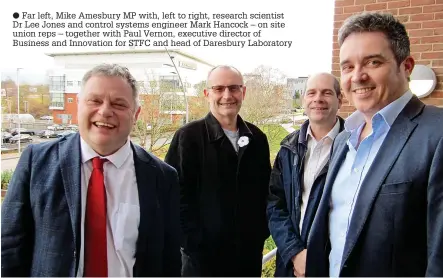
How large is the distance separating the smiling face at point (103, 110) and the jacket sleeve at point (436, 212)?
3.91 ft

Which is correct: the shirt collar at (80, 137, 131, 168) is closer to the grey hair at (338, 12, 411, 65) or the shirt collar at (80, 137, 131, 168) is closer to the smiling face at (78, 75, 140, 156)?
the smiling face at (78, 75, 140, 156)

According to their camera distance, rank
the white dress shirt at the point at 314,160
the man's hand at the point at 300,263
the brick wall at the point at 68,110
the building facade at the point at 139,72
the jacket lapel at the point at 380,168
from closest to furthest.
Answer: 1. the jacket lapel at the point at 380,168
2. the man's hand at the point at 300,263
3. the white dress shirt at the point at 314,160
4. the building facade at the point at 139,72
5. the brick wall at the point at 68,110

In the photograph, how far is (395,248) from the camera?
110 cm

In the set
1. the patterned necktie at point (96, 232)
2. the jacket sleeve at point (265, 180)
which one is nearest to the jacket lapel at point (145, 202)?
the patterned necktie at point (96, 232)

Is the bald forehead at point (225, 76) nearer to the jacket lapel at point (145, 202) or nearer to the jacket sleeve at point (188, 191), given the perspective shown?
the jacket sleeve at point (188, 191)

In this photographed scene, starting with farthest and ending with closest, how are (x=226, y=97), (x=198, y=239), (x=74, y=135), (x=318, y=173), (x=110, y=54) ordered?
(x=110, y=54) < (x=226, y=97) < (x=198, y=239) < (x=318, y=173) < (x=74, y=135)

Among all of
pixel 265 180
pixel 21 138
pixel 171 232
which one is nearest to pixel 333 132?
pixel 265 180

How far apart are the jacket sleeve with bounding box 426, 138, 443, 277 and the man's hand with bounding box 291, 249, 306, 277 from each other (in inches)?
30.1

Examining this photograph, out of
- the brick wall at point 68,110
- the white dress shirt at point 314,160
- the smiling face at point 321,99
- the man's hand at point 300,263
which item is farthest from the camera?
the brick wall at point 68,110

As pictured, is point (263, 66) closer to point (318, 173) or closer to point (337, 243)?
point (318, 173)

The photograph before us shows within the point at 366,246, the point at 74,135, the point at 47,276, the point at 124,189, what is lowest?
the point at 47,276

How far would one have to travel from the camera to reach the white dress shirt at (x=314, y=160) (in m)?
1.88

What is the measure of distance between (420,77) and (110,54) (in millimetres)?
2606

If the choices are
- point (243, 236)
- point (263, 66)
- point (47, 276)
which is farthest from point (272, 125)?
point (47, 276)
